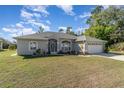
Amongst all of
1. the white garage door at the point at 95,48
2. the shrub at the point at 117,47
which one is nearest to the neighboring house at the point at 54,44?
the white garage door at the point at 95,48

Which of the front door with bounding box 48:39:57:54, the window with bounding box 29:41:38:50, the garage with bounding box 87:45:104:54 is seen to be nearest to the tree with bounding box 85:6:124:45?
the garage with bounding box 87:45:104:54

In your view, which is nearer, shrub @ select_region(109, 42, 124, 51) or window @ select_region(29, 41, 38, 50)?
window @ select_region(29, 41, 38, 50)

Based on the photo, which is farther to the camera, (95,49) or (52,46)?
(95,49)

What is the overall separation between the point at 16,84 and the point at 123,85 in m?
4.78

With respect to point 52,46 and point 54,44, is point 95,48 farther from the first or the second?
point 52,46

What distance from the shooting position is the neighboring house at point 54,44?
2140cm

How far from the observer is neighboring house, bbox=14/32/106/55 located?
70.2 ft

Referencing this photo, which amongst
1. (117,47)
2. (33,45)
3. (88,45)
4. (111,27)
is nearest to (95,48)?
(88,45)

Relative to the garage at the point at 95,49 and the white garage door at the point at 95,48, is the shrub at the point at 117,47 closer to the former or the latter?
the garage at the point at 95,49

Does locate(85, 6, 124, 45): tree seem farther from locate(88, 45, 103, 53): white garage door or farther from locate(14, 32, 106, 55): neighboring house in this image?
locate(14, 32, 106, 55): neighboring house

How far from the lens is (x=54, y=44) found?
2383 cm

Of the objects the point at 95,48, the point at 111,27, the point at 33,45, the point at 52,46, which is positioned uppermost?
the point at 111,27
